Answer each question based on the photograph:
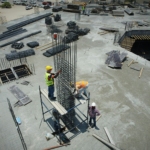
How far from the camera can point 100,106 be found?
1121 centimetres

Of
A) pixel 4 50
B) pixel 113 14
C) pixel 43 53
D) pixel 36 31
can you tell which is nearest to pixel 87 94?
pixel 43 53

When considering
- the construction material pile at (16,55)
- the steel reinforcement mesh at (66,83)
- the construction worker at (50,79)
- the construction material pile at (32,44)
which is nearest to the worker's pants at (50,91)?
the construction worker at (50,79)

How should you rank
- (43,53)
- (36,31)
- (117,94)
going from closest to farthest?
(117,94), (43,53), (36,31)

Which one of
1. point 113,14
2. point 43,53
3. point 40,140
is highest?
point 113,14

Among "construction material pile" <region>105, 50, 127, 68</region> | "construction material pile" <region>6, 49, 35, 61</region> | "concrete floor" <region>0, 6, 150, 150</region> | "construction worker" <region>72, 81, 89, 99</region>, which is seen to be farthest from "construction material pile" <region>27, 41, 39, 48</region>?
"construction worker" <region>72, 81, 89, 99</region>

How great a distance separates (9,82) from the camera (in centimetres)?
1342

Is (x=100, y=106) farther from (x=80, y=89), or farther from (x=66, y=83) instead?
(x=66, y=83)

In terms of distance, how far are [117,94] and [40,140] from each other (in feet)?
21.0

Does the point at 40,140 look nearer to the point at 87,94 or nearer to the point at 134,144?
the point at 87,94

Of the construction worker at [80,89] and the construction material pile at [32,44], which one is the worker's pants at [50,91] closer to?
the construction worker at [80,89]

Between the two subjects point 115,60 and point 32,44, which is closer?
point 115,60

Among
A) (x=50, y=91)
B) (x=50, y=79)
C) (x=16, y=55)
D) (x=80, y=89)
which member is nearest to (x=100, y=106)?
(x=80, y=89)

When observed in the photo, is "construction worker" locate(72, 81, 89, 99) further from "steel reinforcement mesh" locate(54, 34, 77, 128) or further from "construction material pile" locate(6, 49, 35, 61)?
"construction material pile" locate(6, 49, 35, 61)

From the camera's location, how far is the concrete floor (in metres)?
8.98
